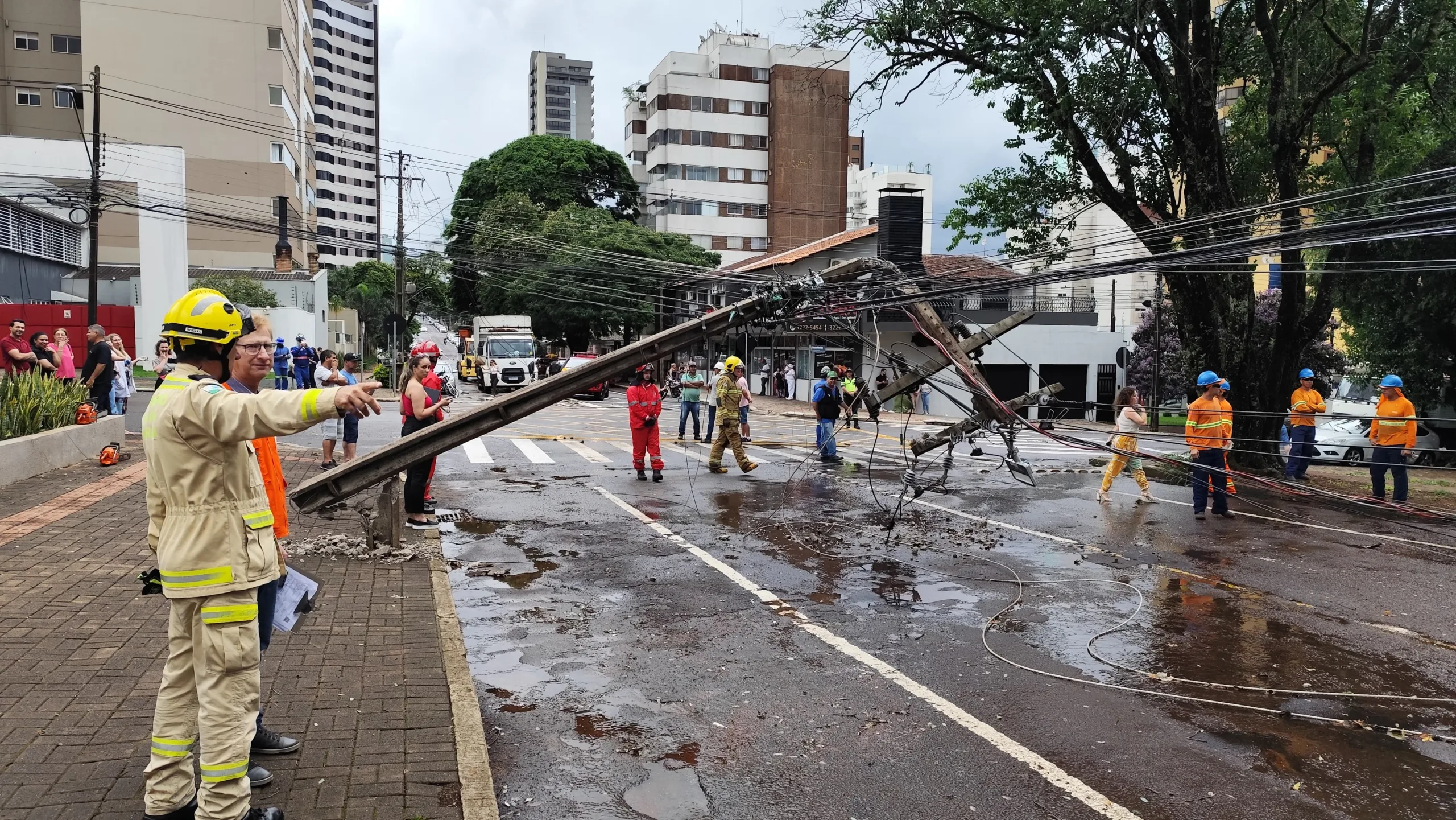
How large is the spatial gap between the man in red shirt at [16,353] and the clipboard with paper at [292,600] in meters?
11.0

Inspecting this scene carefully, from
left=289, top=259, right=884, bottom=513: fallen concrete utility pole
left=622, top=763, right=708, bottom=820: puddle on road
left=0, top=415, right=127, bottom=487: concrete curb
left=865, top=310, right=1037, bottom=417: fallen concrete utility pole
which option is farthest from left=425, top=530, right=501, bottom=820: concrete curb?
left=0, top=415, right=127, bottom=487: concrete curb

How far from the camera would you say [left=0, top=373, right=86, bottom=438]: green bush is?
38.7ft

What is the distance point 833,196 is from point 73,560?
64737mm

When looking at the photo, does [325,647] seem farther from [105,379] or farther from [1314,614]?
[105,379]

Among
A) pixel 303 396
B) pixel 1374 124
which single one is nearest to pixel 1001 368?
pixel 1374 124

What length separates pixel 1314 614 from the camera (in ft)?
26.1

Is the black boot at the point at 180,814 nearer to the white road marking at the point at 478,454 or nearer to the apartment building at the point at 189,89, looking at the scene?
the white road marking at the point at 478,454

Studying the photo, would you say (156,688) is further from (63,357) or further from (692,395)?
(692,395)

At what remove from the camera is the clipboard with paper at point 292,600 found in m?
4.43

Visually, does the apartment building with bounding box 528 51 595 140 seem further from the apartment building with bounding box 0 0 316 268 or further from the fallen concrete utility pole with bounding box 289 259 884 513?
the fallen concrete utility pole with bounding box 289 259 884 513

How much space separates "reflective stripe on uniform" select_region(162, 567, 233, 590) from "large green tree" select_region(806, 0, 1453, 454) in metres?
14.1

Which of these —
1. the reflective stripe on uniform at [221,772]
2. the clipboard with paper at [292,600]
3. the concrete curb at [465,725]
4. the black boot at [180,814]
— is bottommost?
the concrete curb at [465,725]

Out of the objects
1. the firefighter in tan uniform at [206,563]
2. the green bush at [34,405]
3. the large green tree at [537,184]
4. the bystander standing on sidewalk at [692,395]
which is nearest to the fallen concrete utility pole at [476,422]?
the firefighter in tan uniform at [206,563]

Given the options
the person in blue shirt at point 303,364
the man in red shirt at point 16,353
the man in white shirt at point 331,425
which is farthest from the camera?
the person in blue shirt at point 303,364
